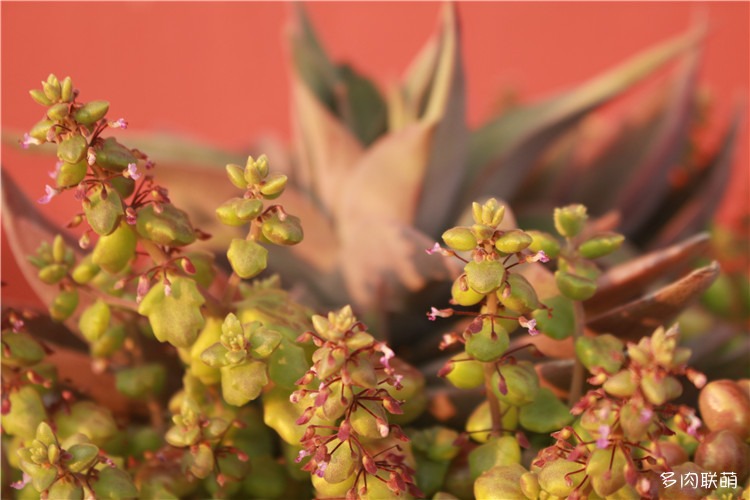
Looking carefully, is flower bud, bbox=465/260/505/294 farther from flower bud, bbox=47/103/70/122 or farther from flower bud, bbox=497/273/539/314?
flower bud, bbox=47/103/70/122

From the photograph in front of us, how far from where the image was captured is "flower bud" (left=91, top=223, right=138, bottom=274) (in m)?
0.32

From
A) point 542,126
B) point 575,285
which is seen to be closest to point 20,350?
point 575,285

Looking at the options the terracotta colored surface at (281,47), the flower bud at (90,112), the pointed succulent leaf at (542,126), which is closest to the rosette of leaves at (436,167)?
the pointed succulent leaf at (542,126)

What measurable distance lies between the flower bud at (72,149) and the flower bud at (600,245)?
0.21 meters

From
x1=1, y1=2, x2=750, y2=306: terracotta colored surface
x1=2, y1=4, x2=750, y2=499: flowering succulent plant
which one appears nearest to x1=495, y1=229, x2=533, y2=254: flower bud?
x1=2, y1=4, x2=750, y2=499: flowering succulent plant

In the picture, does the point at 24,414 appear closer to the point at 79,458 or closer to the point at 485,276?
the point at 79,458

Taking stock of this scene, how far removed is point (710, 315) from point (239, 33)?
2.58 feet

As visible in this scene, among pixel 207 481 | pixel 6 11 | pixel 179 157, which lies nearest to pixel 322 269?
pixel 179 157

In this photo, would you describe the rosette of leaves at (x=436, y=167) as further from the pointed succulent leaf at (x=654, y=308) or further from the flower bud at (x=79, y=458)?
the flower bud at (x=79, y=458)

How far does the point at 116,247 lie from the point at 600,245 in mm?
206

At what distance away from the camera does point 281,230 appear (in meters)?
0.31

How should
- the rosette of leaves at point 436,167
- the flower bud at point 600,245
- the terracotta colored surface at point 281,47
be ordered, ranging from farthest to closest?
the terracotta colored surface at point 281,47 < the rosette of leaves at point 436,167 < the flower bud at point 600,245

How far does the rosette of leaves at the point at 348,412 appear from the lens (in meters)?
0.28

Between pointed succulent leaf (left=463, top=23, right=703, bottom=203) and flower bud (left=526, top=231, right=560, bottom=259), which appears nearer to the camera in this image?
flower bud (left=526, top=231, right=560, bottom=259)
